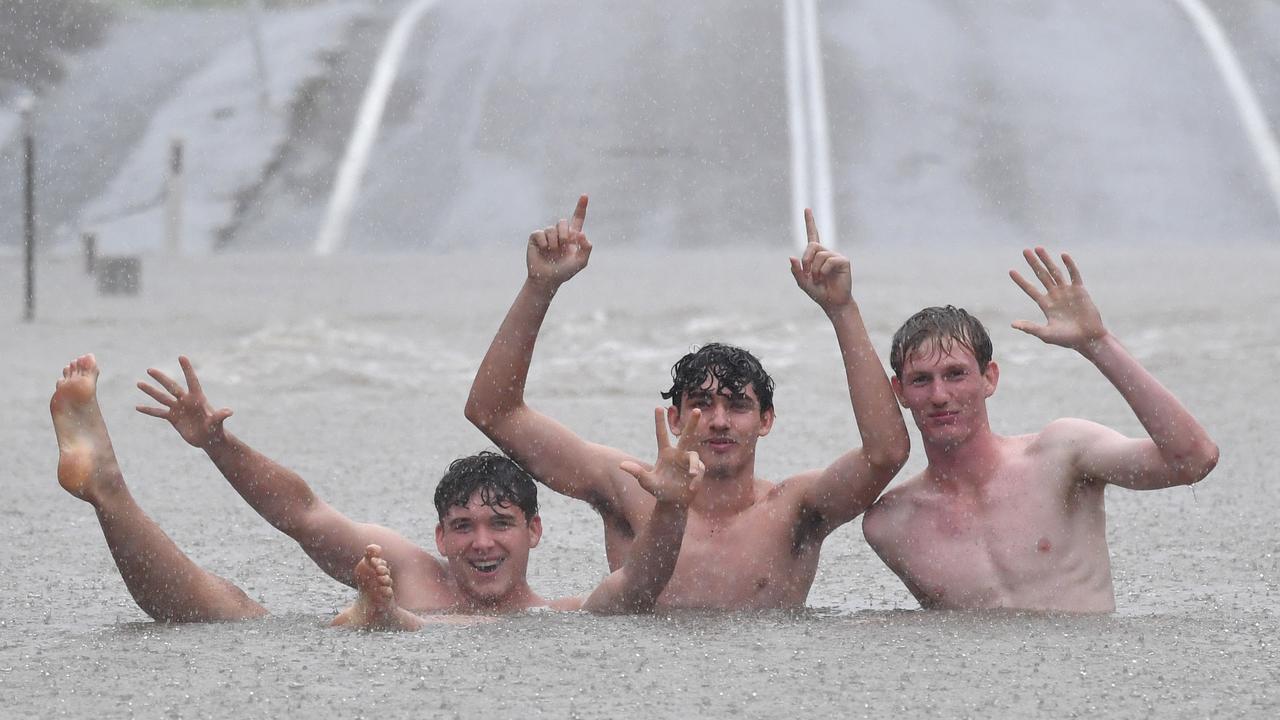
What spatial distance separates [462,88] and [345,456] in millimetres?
12266

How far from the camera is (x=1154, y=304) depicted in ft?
40.1

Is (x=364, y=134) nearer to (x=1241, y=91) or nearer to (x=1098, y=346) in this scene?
(x=1241, y=91)

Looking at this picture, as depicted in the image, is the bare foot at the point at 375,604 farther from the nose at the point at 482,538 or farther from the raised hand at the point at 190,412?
the raised hand at the point at 190,412

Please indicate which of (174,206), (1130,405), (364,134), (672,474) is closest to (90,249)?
(174,206)

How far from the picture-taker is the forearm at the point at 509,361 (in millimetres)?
4816

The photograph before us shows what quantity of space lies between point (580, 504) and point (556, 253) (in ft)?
8.23

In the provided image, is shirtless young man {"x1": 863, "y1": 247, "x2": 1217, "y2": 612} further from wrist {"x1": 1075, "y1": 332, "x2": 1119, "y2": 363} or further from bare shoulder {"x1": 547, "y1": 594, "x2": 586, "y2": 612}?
bare shoulder {"x1": 547, "y1": 594, "x2": 586, "y2": 612}

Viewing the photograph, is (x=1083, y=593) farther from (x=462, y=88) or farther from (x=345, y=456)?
(x=462, y=88)

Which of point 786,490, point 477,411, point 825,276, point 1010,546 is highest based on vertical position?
point 825,276

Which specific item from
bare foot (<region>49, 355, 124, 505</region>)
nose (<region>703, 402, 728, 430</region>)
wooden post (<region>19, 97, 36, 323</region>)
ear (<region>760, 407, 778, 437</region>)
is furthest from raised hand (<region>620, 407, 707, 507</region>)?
wooden post (<region>19, 97, 36, 323</region>)

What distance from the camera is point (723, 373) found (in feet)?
15.4

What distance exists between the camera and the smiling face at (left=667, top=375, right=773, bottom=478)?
4.68 m

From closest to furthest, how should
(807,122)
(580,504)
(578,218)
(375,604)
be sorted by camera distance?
(375,604) < (578,218) < (580,504) < (807,122)

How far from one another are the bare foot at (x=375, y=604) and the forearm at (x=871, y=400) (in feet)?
3.85
